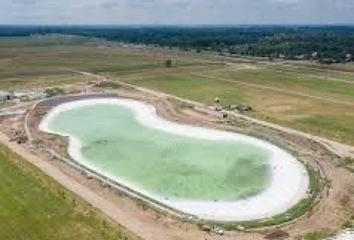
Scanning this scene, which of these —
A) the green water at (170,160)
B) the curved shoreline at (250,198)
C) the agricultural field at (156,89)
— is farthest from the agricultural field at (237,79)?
the green water at (170,160)

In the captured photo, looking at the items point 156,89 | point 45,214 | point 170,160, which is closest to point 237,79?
point 156,89

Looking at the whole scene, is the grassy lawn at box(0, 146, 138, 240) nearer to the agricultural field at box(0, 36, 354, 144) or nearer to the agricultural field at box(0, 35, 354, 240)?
the agricultural field at box(0, 35, 354, 240)

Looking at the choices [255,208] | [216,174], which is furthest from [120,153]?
[255,208]

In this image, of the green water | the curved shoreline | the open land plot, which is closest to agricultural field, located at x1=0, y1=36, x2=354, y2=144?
the open land plot

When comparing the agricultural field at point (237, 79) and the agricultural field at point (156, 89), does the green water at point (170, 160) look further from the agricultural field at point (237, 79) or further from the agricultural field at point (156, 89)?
the agricultural field at point (237, 79)

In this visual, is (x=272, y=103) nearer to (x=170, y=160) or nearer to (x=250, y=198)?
(x=170, y=160)

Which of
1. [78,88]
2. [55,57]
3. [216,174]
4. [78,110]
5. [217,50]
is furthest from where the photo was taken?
[217,50]

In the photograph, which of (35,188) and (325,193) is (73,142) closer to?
(35,188)
